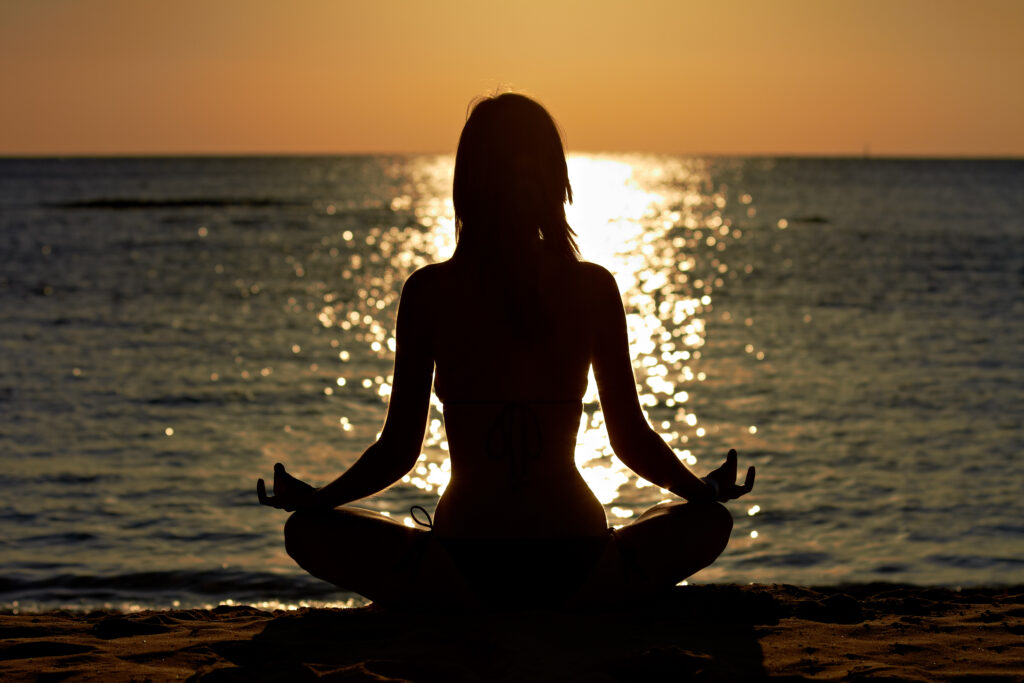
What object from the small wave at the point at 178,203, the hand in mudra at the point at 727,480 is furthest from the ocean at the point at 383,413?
the small wave at the point at 178,203

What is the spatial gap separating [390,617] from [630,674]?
1.06m

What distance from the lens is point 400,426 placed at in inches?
153

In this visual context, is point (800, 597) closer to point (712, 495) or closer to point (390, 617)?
point (712, 495)

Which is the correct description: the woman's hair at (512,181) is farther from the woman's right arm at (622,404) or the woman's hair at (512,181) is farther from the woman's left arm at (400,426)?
the woman's left arm at (400,426)

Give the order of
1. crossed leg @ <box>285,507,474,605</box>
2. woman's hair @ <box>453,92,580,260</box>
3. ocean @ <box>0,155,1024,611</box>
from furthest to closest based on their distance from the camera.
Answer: ocean @ <box>0,155,1024,611</box> < crossed leg @ <box>285,507,474,605</box> < woman's hair @ <box>453,92,580,260</box>

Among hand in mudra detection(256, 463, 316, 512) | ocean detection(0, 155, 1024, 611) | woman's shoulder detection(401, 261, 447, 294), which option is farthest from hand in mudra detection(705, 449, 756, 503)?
ocean detection(0, 155, 1024, 611)

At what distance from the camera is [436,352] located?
3.86 meters

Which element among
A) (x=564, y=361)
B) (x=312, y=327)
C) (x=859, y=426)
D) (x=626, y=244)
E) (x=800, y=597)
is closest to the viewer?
(x=564, y=361)

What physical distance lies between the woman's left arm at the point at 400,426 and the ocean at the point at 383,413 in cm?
333

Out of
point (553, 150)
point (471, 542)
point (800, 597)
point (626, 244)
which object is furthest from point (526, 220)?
point (626, 244)

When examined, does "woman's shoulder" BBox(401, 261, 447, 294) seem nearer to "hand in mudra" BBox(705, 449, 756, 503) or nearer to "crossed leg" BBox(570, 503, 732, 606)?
"crossed leg" BBox(570, 503, 732, 606)

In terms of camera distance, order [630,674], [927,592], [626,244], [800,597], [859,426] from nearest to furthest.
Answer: [630,674] → [800,597] → [927,592] → [859,426] → [626,244]

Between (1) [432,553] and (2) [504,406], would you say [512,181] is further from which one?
(1) [432,553]

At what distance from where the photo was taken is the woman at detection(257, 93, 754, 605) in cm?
374
